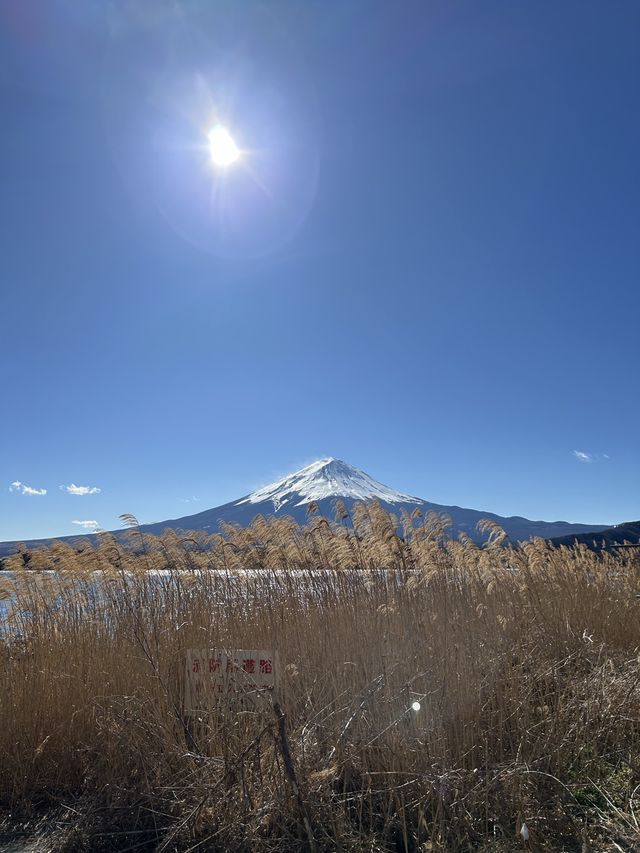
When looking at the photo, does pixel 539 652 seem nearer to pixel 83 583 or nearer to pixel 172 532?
pixel 172 532

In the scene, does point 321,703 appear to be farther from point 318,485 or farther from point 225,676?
point 318,485

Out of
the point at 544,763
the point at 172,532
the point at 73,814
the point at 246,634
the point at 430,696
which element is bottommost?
the point at 73,814

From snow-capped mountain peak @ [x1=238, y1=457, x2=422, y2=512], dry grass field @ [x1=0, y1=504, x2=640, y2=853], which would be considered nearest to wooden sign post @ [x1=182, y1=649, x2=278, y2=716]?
dry grass field @ [x1=0, y1=504, x2=640, y2=853]

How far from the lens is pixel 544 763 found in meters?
3.10

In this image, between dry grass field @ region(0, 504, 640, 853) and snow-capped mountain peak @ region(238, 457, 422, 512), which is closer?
dry grass field @ region(0, 504, 640, 853)

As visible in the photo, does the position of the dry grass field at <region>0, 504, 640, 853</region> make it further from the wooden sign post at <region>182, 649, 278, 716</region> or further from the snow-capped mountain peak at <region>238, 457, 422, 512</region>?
the snow-capped mountain peak at <region>238, 457, 422, 512</region>

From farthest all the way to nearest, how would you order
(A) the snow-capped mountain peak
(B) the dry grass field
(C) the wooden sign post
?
1. (A) the snow-capped mountain peak
2. (C) the wooden sign post
3. (B) the dry grass field

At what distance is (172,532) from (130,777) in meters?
2.13

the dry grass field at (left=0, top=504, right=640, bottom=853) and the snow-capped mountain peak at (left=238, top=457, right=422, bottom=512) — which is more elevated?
the snow-capped mountain peak at (left=238, top=457, right=422, bottom=512)

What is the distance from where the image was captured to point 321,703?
3449mm

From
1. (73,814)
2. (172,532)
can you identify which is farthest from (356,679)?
(172,532)

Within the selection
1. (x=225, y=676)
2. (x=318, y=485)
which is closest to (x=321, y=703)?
(x=225, y=676)

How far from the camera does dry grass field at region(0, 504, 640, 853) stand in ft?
8.84

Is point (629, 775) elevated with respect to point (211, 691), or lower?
lower
